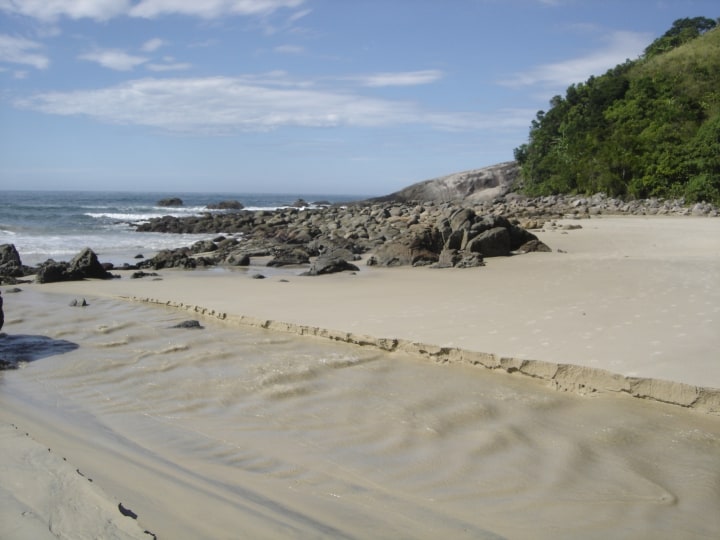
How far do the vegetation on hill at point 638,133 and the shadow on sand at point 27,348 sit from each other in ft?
89.3

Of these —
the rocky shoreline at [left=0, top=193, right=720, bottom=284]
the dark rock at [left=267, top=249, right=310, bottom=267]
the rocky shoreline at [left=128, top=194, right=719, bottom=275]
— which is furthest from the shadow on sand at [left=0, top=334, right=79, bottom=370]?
the dark rock at [left=267, top=249, right=310, bottom=267]

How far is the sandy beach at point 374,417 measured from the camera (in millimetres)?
2824

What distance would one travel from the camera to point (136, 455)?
3.48m

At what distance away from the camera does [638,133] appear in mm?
35188

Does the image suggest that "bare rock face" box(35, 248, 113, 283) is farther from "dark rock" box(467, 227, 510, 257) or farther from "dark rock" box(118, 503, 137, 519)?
"dark rock" box(118, 503, 137, 519)

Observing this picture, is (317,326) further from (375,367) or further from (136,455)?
(136,455)

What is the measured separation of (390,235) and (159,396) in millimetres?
16077

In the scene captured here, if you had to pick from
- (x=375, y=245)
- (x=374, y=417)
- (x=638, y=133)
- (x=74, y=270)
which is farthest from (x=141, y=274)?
(x=638, y=133)

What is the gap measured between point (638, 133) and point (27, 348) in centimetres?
3609

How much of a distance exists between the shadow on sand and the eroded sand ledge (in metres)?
2.49

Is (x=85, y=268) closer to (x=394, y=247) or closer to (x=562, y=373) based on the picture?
(x=394, y=247)

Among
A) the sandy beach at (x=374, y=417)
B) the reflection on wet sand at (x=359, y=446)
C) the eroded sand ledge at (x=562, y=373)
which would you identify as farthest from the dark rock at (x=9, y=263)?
the eroded sand ledge at (x=562, y=373)

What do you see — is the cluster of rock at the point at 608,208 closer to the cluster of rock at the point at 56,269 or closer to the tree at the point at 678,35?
the cluster of rock at the point at 56,269

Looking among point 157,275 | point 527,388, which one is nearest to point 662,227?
point 157,275
